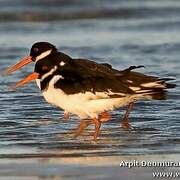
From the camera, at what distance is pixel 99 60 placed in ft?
51.9

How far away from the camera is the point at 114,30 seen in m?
19.3

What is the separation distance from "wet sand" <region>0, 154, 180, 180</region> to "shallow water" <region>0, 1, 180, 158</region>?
0.24m

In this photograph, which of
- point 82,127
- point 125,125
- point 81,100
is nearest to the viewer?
point 81,100

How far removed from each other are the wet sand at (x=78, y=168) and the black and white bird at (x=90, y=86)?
→ 102 cm

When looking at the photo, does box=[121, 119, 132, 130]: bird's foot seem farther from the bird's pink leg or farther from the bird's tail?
the bird's tail

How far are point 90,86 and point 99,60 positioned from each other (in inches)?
253

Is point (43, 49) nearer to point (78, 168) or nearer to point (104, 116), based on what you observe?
point (104, 116)

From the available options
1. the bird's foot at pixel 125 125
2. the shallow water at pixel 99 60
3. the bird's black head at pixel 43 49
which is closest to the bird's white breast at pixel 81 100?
the shallow water at pixel 99 60

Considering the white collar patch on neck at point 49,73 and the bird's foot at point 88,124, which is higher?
the white collar patch on neck at point 49,73

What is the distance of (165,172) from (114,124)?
2707 mm

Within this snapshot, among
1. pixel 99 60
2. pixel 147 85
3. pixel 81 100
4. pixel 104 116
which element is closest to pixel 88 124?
pixel 104 116

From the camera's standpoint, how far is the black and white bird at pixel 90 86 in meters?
9.38

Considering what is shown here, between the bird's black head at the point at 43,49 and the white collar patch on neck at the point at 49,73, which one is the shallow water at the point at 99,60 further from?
the bird's black head at the point at 43,49

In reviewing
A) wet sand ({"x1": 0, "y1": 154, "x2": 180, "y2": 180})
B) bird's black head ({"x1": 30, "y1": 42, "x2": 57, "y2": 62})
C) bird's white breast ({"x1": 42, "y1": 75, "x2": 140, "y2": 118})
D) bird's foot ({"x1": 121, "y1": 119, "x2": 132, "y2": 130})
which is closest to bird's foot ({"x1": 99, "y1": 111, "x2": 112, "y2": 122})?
bird's foot ({"x1": 121, "y1": 119, "x2": 132, "y2": 130})
